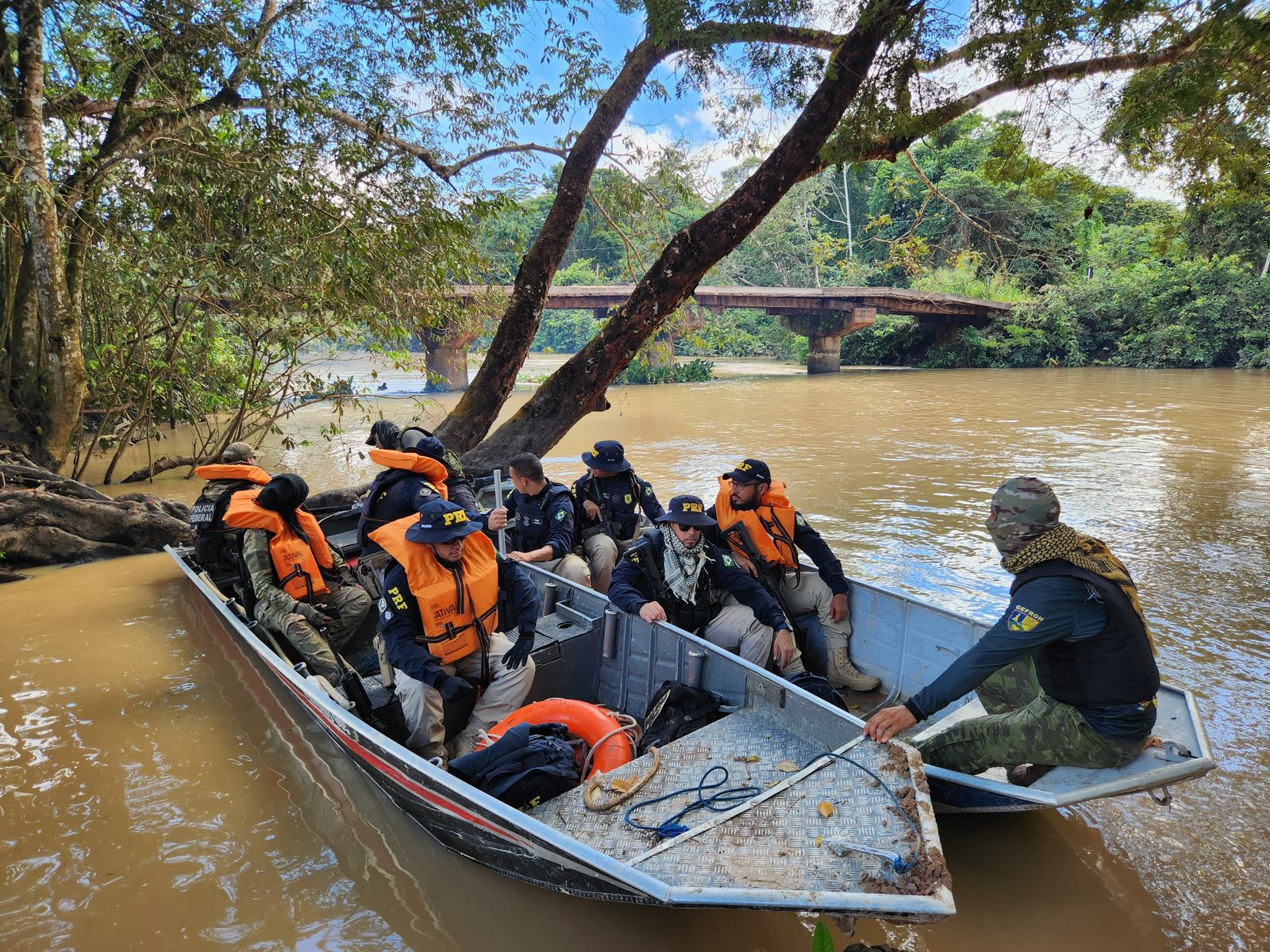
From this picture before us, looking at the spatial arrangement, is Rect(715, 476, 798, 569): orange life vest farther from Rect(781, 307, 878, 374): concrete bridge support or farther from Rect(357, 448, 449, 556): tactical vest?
Rect(781, 307, 878, 374): concrete bridge support

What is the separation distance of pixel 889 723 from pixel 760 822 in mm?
640

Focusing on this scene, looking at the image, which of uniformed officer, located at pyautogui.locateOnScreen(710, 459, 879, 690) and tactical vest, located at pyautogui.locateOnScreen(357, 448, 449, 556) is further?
tactical vest, located at pyautogui.locateOnScreen(357, 448, 449, 556)

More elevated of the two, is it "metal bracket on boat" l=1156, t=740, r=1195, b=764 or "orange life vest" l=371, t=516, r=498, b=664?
"orange life vest" l=371, t=516, r=498, b=664

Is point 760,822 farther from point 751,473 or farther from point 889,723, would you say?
point 751,473

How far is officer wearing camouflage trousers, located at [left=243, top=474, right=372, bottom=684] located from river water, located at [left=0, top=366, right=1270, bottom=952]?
1.79 feet

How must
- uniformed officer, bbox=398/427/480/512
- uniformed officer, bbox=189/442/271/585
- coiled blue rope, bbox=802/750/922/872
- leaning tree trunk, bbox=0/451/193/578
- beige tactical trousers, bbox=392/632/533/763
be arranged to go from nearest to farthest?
coiled blue rope, bbox=802/750/922/872 → beige tactical trousers, bbox=392/632/533/763 → uniformed officer, bbox=189/442/271/585 → uniformed officer, bbox=398/427/480/512 → leaning tree trunk, bbox=0/451/193/578

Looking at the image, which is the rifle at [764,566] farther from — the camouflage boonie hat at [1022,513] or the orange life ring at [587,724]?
the camouflage boonie hat at [1022,513]

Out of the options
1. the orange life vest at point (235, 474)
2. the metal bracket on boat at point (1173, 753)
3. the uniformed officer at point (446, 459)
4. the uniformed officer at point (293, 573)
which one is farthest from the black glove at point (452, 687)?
the metal bracket on boat at point (1173, 753)

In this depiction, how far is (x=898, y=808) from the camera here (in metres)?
2.62

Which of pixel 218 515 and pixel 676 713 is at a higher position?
pixel 218 515

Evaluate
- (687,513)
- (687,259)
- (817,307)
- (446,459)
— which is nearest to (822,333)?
(817,307)

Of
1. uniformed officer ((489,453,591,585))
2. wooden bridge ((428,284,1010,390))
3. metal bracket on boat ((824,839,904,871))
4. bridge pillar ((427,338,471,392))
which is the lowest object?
metal bracket on boat ((824,839,904,871))

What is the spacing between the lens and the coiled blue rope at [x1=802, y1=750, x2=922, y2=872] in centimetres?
233

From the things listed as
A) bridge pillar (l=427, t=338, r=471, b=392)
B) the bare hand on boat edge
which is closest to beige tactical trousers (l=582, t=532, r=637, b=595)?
the bare hand on boat edge
